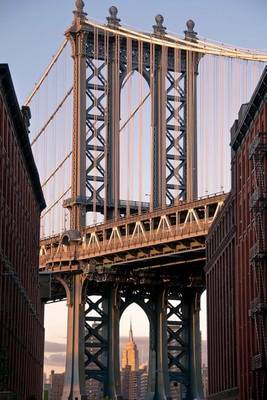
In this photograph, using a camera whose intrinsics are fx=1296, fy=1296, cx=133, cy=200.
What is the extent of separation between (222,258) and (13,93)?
25.2 metres

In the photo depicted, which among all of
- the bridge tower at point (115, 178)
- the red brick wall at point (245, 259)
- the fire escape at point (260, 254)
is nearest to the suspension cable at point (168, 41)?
the bridge tower at point (115, 178)

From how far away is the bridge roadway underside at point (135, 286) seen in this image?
118062 millimetres

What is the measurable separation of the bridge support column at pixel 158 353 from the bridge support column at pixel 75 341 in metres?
8.67

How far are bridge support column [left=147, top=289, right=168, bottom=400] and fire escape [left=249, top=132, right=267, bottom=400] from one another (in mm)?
66999

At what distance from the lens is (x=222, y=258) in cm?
9206

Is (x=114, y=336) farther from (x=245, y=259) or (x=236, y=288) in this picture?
(x=245, y=259)

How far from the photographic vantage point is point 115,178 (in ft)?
422

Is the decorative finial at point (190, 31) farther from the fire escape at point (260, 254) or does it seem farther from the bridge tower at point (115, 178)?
the fire escape at point (260, 254)

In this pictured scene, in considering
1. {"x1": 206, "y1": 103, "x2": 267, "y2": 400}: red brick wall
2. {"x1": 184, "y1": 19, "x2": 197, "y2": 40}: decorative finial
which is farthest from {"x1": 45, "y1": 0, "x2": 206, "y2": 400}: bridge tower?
{"x1": 206, "y1": 103, "x2": 267, "y2": 400}: red brick wall

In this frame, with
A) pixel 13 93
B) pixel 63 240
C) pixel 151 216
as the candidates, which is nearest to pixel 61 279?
pixel 63 240

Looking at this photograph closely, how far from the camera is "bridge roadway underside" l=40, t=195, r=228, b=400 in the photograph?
387 ft

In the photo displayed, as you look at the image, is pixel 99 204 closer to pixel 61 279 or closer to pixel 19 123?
pixel 61 279

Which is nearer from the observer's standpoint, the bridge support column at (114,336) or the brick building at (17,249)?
the brick building at (17,249)

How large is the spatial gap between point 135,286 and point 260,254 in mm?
75879
